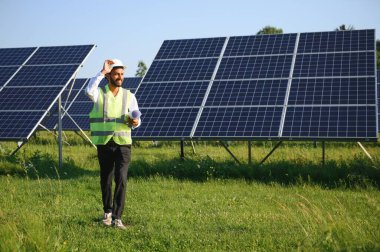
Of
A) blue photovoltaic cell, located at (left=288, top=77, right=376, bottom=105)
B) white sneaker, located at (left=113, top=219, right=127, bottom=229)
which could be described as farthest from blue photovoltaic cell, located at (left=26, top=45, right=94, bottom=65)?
white sneaker, located at (left=113, top=219, right=127, bottom=229)

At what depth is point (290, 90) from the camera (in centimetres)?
1211

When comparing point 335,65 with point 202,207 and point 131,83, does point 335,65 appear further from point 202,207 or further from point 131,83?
point 131,83

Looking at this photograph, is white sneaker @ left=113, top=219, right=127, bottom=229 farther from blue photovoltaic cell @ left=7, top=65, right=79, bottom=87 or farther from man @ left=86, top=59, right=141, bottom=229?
blue photovoltaic cell @ left=7, top=65, right=79, bottom=87

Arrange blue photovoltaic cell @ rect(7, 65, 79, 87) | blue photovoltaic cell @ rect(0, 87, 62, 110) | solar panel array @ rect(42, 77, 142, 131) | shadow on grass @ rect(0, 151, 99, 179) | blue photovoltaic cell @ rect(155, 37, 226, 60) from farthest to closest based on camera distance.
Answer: solar panel array @ rect(42, 77, 142, 131), blue photovoltaic cell @ rect(155, 37, 226, 60), blue photovoltaic cell @ rect(7, 65, 79, 87), blue photovoltaic cell @ rect(0, 87, 62, 110), shadow on grass @ rect(0, 151, 99, 179)

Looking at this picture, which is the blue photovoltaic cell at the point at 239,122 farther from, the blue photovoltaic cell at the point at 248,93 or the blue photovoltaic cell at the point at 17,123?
the blue photovoltaic cell at the point at 17,123

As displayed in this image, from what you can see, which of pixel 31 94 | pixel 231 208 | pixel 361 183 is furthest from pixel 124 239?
pixel 31 94

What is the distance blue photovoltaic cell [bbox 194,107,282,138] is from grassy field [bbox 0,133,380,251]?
692 millimetres

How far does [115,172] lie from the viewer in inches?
265

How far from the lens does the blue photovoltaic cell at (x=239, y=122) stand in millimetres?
11133

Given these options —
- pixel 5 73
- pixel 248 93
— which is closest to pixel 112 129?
pixel 248 93

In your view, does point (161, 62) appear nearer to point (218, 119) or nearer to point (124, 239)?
point (218, 119)

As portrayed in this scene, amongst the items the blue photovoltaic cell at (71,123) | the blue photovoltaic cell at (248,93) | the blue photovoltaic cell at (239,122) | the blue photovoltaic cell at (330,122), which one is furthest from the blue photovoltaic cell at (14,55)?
the blue photovoltaic cell at (330,122)

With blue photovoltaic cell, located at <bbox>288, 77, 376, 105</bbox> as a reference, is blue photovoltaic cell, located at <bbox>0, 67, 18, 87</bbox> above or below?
below

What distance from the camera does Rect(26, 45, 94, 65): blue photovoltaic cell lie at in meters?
15.1
